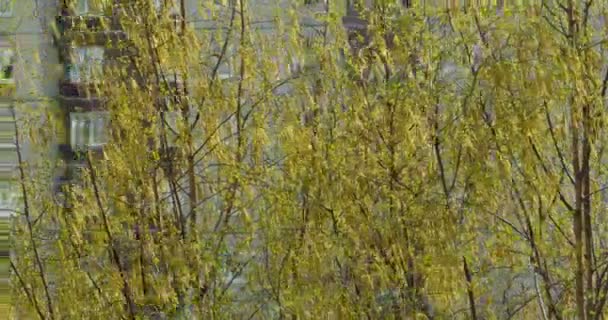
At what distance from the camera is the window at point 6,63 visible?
6.68 m

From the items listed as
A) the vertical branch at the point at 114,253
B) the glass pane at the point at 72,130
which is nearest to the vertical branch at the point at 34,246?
the vertical branch at the point at 114,253

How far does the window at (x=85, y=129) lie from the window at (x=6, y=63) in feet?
2.64

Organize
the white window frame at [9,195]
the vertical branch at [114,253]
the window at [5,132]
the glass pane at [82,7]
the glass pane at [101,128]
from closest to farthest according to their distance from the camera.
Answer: the window at [5,132] < the vertical branch at [114,253] < the white window frame at [9,195] < the glass pane at [101,128] < the glass pane at [82,7]

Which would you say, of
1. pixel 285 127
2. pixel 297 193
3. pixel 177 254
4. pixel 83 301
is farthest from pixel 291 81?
pixel 83 301

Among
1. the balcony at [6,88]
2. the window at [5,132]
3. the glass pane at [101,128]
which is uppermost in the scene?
the window at [5,132]

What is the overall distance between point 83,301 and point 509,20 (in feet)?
9.79

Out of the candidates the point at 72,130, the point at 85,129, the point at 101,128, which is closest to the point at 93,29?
the point at 101,128

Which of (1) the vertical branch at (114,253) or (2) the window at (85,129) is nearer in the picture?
(1) the vertical branch at (114,253)

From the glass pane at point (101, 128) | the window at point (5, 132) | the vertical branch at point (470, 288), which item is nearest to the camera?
the window at point (5, 132)

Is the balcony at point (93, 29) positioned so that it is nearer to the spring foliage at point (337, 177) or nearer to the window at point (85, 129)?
the spring foliage at point (337, 177)

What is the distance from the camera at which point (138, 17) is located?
21.0 ft

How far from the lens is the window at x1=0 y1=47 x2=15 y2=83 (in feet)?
21.9

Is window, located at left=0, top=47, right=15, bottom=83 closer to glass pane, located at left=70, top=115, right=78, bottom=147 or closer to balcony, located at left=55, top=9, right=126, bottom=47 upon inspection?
balcony, located at left=55, top=9, right=126, bottom=47

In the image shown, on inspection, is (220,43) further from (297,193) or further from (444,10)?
(444,10)
